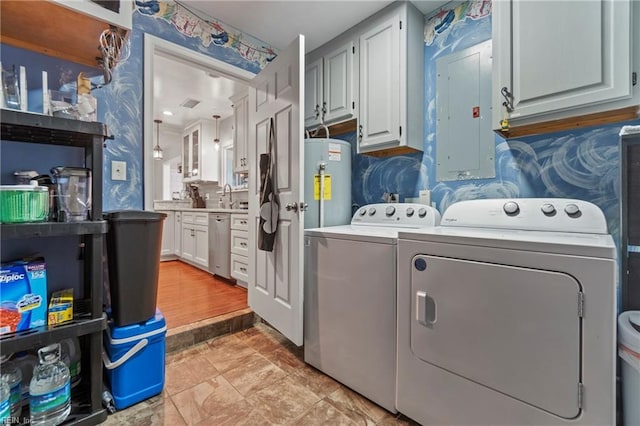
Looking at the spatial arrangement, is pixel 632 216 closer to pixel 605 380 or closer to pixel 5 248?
pixel 605 380

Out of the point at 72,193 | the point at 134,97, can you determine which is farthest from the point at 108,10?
Result: the point at 72,193

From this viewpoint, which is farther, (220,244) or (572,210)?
(220,244)

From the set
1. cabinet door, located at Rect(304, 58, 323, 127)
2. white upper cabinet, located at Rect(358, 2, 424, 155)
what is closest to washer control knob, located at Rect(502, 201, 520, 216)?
white upper cabinet, located at Rect(358, 2, 424, 155)

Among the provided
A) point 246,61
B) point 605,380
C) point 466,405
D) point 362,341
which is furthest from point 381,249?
point 246,61

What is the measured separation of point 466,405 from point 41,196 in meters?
1.97

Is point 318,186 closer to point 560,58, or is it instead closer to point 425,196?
point 425,196

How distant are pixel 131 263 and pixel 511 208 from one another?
205 centimetres

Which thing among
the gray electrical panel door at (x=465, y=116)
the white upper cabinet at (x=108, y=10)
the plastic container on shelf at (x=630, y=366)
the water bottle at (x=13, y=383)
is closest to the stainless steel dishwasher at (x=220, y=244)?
the water bottle at (x=13, y=383)

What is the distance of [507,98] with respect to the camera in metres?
1.47

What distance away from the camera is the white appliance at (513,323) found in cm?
88

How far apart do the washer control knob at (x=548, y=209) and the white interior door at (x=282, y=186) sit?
4.23ft

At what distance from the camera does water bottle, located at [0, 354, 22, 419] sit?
119 centimetres

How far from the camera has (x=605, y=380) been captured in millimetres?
854

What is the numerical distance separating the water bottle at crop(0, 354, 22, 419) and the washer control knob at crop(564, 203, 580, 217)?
2.62 m
